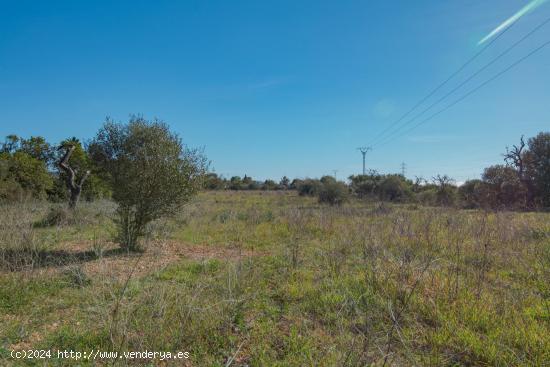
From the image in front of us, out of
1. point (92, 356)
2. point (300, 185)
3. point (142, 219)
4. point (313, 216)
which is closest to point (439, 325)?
point (92, 356)

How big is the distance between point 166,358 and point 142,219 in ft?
18.6

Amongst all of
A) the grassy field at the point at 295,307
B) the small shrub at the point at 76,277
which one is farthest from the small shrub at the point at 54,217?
the small shrub at the point at 76,277

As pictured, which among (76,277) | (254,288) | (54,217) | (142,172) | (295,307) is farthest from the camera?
(54,217)

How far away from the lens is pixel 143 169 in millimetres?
7488

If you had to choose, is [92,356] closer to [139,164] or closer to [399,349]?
[399,349]

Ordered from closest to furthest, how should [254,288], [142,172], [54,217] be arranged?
[254,288], [142,172], [54,217]

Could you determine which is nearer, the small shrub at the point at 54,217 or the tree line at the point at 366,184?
the small shrub at the point at 54,217

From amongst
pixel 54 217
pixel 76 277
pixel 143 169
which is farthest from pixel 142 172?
pixel 54 217

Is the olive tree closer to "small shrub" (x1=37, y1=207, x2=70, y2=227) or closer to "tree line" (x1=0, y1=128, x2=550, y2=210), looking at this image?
"small shrub" (x1=37, y1=207, x2=70, y2=227)

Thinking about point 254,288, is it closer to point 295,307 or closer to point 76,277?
point 295,307

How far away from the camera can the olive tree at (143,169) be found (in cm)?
751

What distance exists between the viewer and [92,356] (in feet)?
10.0

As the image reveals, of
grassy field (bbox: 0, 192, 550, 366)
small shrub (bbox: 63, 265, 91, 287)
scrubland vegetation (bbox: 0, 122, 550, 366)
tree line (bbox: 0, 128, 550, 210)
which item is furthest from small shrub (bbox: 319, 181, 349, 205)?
small shrub (bbox: 63, 265, 91, 287)

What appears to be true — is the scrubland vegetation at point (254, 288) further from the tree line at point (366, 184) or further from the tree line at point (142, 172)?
the tree line at point (366, 184)
